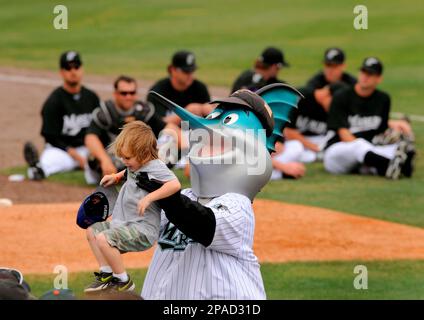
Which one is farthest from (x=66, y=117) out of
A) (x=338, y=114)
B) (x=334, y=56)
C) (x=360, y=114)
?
(x=334, y=56)

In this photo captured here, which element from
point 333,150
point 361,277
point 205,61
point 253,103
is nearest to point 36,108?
point 205,61

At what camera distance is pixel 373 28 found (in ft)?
76.5

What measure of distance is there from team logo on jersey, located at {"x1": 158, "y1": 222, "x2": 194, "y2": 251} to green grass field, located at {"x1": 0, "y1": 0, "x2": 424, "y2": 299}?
5873 millimetres

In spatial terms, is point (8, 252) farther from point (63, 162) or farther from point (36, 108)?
point (36, 108)

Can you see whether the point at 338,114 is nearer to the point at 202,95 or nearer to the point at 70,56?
the point at 202,95

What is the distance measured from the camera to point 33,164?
1273 cm

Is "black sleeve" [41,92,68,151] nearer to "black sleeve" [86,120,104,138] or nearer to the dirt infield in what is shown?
"black sleeve" [86,120,104,138]

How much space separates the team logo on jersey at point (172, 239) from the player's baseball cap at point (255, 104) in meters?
0.65

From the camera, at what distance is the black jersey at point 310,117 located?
13.9 m

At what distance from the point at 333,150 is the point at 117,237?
7576 mm

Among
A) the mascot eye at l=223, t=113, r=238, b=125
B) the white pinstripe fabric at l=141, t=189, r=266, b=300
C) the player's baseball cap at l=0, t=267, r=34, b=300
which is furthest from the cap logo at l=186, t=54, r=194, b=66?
the player's baseball cap at l=0, t=267, r=34, b=300

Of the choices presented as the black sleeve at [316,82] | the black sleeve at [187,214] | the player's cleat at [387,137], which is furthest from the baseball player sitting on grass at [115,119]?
the black sleeve at [187,214]

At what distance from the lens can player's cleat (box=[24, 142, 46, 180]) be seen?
12.7 metres

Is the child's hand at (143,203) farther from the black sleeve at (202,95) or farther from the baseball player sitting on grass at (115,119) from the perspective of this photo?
the black sleeve at (202,95)
